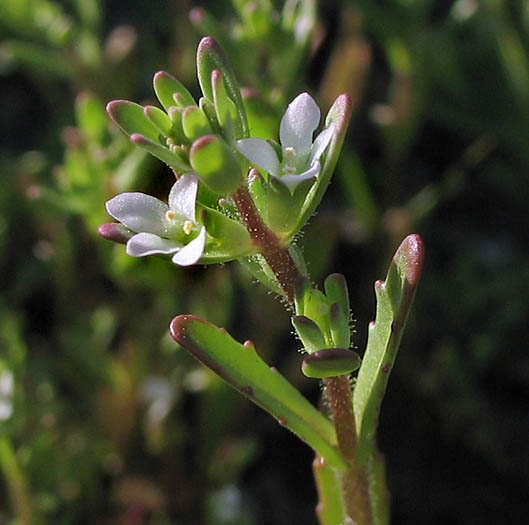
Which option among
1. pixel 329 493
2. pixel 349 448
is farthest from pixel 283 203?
pixel 329 493

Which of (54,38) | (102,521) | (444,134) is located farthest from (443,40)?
(102,521)

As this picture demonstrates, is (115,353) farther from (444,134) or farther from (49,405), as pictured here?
(444,134)

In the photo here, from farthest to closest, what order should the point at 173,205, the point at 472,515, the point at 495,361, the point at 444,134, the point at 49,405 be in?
the point at 444,134, the point at 495,361, the point at 472,515, the point at 49,405, the point at 173,205

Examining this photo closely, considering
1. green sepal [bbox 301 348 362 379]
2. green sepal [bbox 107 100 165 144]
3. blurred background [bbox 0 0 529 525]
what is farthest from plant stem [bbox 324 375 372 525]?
blurred background [bbox 0 0 529 525]

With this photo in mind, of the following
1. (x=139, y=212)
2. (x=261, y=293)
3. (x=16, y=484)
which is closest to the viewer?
(x=139, y=212)

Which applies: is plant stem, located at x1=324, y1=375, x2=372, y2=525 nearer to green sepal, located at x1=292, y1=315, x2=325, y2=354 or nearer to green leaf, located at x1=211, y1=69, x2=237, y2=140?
green sepal, located at x1=292, y1=315, x2=325, y2=354

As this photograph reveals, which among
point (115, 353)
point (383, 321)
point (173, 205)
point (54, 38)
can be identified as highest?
point (54, 38)

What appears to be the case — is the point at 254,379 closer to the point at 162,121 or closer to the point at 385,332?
the point at 385,332

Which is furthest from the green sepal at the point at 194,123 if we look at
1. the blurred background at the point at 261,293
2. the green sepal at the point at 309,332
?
the blurred background at the point at 261,293
